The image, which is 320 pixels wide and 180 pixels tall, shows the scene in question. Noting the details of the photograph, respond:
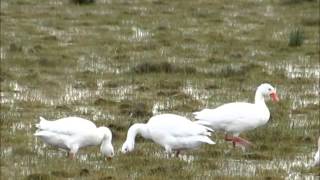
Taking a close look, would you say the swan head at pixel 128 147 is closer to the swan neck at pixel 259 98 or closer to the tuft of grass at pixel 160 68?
the swan neck at pixel 259 98

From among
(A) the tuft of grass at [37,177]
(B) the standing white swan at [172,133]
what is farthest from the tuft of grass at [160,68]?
(A) the tuft of grass at [37,177]

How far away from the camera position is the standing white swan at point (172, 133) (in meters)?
12.3

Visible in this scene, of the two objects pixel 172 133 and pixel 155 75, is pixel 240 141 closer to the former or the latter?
pixel 172 133

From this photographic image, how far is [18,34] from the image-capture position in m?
23.7

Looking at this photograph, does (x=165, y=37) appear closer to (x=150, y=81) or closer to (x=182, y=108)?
(x=150, y=81)

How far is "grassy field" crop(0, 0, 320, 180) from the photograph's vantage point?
39.5 ft

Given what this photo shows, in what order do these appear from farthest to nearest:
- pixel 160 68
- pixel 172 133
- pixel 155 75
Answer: pixel 160 68, pixel 155 75, pixel 172 133

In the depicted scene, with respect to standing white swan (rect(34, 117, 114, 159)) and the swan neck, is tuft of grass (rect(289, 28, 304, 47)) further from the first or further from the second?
standing white swan (rect(34, 117, 114, 159))

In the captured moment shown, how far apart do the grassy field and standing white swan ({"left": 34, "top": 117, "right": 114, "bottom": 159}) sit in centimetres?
23

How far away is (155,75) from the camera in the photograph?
19.1 m

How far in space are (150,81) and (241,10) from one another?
994 centimetres

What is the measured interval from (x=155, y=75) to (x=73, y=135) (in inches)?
273

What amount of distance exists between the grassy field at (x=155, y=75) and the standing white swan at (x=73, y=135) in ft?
0.74

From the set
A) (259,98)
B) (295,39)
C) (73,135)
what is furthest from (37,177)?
(295,39)
